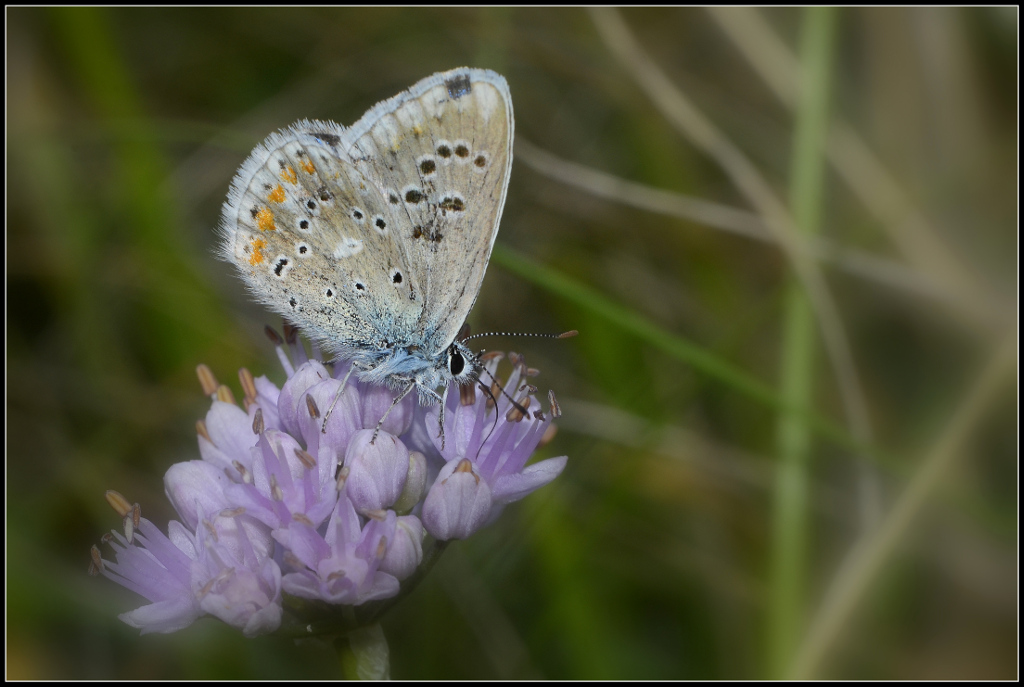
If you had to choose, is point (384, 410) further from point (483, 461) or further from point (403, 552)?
point (403, 552)

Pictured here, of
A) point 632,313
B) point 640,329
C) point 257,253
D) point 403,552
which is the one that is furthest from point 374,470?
point 632,313

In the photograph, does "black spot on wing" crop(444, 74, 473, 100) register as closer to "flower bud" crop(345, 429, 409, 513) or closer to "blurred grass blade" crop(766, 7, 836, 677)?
"flower bud" crop(345, 429, 409, 513)

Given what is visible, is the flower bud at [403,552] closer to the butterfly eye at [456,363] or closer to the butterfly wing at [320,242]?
the butterfly eye at [456,363]

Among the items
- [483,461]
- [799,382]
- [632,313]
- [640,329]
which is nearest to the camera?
[483,461]

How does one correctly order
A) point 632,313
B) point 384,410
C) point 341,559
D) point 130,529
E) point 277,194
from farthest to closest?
point 632,313 < point 277,194 < point 384,410 < point 130,529 < point 341,559

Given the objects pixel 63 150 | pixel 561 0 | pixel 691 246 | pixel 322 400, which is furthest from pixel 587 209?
pixel 63 150

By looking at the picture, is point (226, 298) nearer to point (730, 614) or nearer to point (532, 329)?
point (532, 329)
